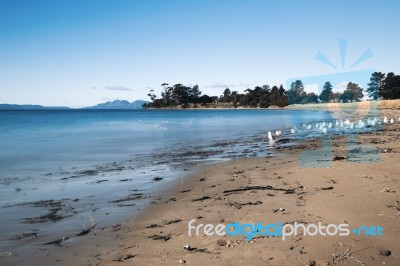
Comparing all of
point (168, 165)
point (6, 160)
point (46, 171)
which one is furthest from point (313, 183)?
point (6, 160)

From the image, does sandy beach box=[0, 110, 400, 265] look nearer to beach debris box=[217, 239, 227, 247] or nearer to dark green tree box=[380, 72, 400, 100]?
beach debris box=[217, 239, 227, 247]

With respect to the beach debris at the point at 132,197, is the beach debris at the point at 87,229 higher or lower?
higher

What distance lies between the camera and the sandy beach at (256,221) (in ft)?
14.9

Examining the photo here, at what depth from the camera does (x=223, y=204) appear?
729cm

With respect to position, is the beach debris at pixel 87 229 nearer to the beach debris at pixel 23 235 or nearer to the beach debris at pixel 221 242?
the beach debris at pixel 23 235

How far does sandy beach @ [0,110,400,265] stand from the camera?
4.55 m

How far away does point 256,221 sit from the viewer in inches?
233

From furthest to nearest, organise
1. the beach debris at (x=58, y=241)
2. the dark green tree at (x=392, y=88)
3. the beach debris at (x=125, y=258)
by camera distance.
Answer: the dark green tree at (x=392, y=88) → the beach debris at (x=58, y=241) → the beach debris at (x=125, y=258)

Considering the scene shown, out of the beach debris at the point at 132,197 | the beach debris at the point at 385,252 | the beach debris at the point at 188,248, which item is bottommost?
the beach debris at the point at 132,197

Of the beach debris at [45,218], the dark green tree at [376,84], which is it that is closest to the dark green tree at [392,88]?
the dark green tree at [376,84]

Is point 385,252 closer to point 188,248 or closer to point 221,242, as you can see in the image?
point 221,242

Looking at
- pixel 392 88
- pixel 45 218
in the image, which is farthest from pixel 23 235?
pixel 392 88

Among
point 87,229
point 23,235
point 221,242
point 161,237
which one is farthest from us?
point 87,229

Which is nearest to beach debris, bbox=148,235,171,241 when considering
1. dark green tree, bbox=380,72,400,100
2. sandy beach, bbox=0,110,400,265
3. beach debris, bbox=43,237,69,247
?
sandy beach, bbox=0,110,400,265
